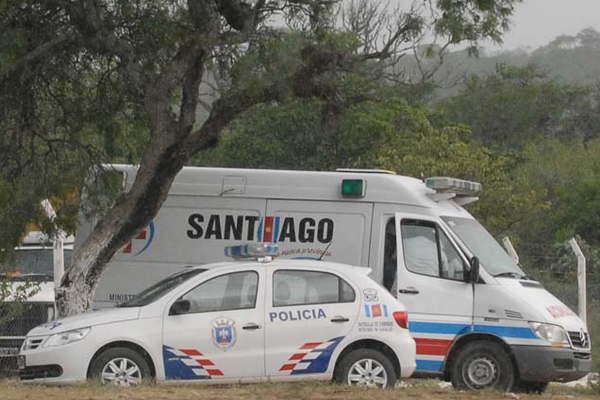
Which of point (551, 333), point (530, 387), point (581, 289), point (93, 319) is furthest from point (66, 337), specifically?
point (581, 289)

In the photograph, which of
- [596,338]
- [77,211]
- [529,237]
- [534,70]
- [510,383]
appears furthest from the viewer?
[534,70]

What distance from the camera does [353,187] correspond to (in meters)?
15.2

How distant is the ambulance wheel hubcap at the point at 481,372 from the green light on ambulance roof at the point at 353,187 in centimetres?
231

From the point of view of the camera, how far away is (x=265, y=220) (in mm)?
15422

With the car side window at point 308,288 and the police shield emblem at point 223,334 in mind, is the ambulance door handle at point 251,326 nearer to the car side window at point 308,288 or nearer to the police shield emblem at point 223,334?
the police shield emblem at point 223,334

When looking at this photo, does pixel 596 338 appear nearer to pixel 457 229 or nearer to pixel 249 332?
pixel 457 229

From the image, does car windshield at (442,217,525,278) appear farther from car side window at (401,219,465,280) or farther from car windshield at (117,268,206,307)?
car windshield at (117,268,206,307)

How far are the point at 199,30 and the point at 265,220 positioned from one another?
2.32 meters

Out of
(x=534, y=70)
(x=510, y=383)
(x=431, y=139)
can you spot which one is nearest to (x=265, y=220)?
(x=510, y=383)

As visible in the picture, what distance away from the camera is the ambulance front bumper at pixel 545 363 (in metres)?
14.6

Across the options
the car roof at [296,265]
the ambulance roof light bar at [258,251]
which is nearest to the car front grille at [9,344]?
the ambulance roof light bar at [258,251]

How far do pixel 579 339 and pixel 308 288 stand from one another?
363cm

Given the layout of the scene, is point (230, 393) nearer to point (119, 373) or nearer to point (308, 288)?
point (119, 373)

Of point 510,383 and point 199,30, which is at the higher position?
point 199,30
